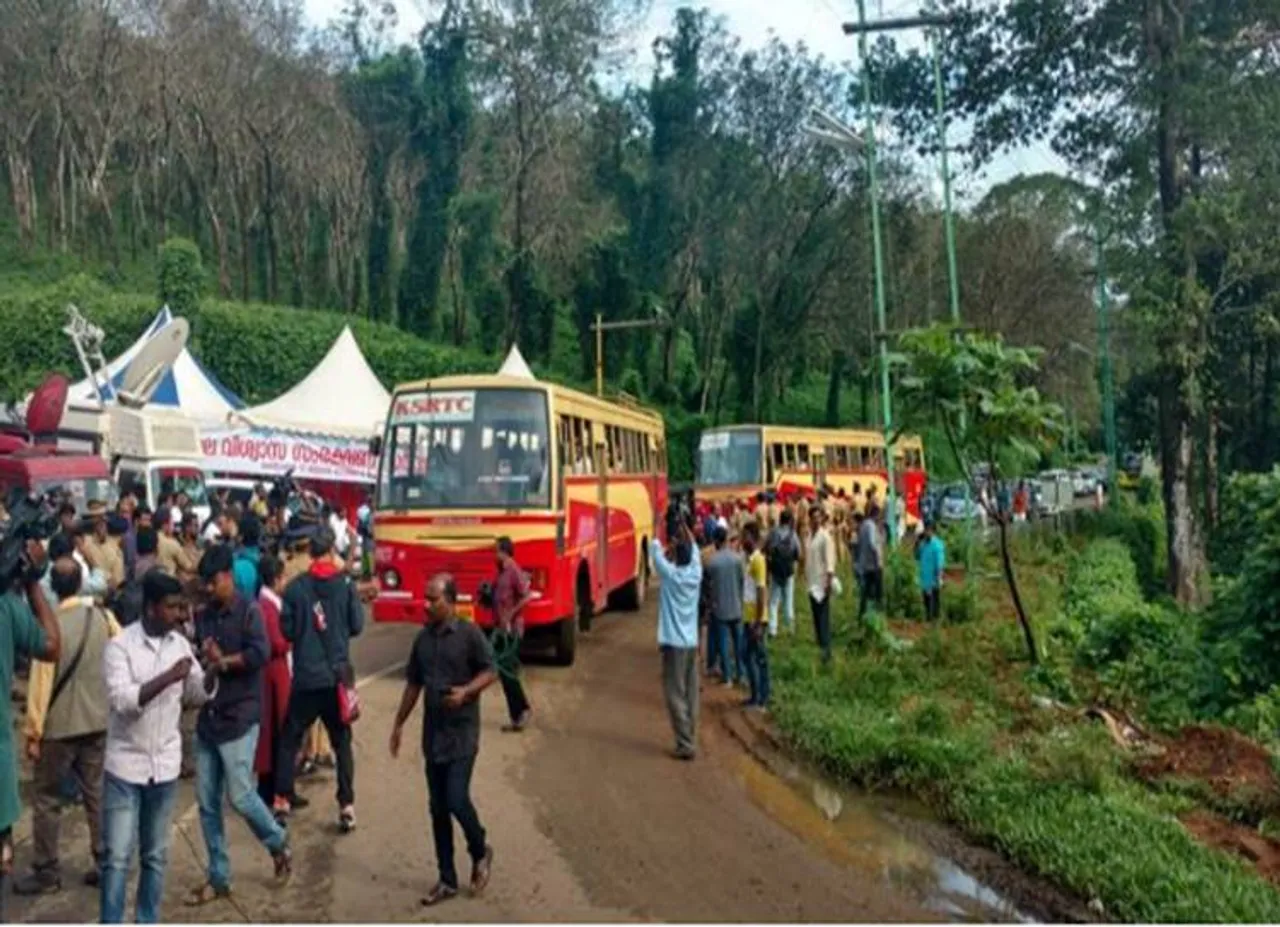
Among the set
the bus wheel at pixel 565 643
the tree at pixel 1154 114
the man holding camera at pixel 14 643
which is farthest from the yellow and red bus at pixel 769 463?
the man holding camera at pixel 14 643

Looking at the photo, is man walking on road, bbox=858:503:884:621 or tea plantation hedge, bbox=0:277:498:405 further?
tea plantation hedge, bbox=0:277:498:405

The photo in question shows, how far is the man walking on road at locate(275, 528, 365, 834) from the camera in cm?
798

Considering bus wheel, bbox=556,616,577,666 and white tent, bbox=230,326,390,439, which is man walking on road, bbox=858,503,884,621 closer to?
bus wheel, bbox=556,616,577,666

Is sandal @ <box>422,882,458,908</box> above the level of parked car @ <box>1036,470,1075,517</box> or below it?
below

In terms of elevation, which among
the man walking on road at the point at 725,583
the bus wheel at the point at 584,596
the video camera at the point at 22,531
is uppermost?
the video camera at the point at 22,531

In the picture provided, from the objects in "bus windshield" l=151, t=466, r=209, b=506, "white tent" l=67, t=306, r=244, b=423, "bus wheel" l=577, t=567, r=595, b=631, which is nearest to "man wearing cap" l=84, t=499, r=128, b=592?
"bus wheel" l=577, t=567, r=595, b=631

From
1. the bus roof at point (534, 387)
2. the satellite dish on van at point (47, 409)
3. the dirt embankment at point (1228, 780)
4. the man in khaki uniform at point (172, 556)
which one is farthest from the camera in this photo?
the satellite dish on van at point (47, 409)

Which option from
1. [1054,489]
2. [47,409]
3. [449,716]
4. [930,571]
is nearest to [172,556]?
[449,716]

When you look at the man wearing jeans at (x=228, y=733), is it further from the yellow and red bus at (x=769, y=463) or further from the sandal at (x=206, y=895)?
the yellow and red bus at (x=769, y=463)

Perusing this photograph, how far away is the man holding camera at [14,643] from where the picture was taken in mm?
5812

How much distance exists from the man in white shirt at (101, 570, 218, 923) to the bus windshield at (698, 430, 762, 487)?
23862 millimetres

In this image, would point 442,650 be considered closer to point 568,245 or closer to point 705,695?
point 705,695

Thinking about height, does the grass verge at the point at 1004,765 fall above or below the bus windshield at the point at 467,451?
below

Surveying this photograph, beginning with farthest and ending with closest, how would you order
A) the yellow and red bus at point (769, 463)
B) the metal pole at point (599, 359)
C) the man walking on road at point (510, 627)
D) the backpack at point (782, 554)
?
1. the metal pole at point (599, 359)
2. the yellow and red bus at point (769, 463)
3. the backpack at point (782, 554)
4. the man walking on road at point (510, 627)
